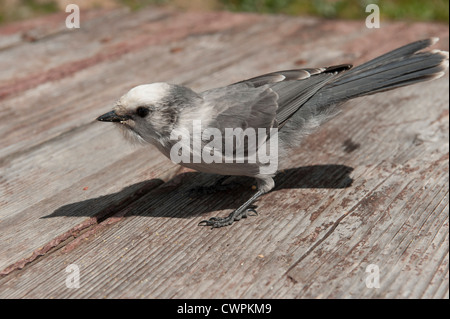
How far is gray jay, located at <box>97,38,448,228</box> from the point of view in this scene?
3.13m

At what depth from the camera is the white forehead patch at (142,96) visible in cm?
311

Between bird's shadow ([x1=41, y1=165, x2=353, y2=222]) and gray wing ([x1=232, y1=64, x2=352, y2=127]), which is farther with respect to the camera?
gray wing ([x1=232, y1=64, x2=352, y2=127])

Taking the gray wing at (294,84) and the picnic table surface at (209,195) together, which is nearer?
the picnic table surface at (209,195)

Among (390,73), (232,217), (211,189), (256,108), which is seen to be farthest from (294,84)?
(232,217)

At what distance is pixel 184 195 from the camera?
323 cm

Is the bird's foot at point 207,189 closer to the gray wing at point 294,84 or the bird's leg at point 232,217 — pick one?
the bird's leg at point 232,217

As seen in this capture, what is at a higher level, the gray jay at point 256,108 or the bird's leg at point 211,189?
the gray jay at point 256,108

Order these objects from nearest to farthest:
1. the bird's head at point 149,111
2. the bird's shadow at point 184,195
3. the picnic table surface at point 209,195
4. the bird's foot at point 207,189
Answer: the picnic table surface at point 209,195
the bird's shadow at point 184,195
the bird's head at point 149,111
the bird's foot at point 207,189

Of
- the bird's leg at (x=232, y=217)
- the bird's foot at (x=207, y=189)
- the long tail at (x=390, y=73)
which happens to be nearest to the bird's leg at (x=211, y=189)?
the bird's foot at (x=207, y=189)

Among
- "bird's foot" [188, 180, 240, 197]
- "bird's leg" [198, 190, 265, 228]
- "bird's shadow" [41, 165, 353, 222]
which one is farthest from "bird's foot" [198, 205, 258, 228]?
"bird's foot" [188, 180, 240, 197]

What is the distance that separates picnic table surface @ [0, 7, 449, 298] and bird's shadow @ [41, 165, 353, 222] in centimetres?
1

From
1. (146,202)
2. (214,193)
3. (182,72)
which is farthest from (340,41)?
(146,202)

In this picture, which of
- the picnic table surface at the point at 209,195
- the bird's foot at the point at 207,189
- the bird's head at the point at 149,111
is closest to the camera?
the picnic table surface at the point at 209,195

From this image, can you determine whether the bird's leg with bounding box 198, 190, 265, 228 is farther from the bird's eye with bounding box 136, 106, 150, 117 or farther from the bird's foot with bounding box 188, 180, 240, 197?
the bird's eye with bounding box 136, 106, 150, 117
